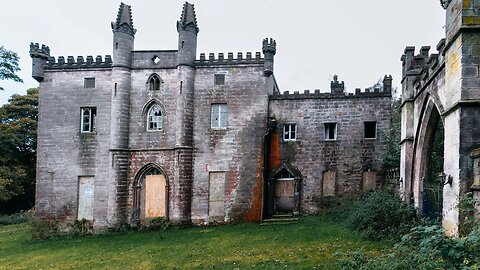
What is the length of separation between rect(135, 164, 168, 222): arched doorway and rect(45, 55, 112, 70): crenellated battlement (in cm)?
593

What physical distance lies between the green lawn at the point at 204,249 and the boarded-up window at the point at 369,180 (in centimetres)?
348

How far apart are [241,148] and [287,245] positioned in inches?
315

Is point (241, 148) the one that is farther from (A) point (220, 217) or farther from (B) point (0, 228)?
(B) point (0, 228)

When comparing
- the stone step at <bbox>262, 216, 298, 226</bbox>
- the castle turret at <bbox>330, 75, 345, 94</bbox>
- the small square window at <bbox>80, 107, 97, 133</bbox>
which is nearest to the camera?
the stone step at <bbox>262, 216, 298, 226</bbox>

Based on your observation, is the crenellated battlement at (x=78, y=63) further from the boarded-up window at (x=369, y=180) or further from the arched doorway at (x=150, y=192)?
the boarded-up window at (x=369, y=180)

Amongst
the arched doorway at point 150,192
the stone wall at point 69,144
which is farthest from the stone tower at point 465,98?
the stone wall at point 69,144

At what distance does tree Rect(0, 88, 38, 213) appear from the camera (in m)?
28.7

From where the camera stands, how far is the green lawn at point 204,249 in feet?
32.7

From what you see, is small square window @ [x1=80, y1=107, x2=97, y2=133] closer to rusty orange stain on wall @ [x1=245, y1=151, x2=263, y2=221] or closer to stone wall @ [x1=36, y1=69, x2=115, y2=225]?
stone wall @ [x1=36, y1=69, x2=115, y2=225]

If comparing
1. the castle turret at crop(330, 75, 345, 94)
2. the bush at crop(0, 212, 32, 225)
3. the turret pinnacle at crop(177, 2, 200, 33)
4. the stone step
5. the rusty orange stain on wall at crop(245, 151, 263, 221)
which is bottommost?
the bush at crop(0, 212, 32, 225)

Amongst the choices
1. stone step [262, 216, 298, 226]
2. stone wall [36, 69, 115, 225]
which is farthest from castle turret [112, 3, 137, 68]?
stone step [262, 216, 298, 226]

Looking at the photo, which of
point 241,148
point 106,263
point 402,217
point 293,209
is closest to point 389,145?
point 293,209

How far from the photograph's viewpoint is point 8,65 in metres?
31.6

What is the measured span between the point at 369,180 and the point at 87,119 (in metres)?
14.8
